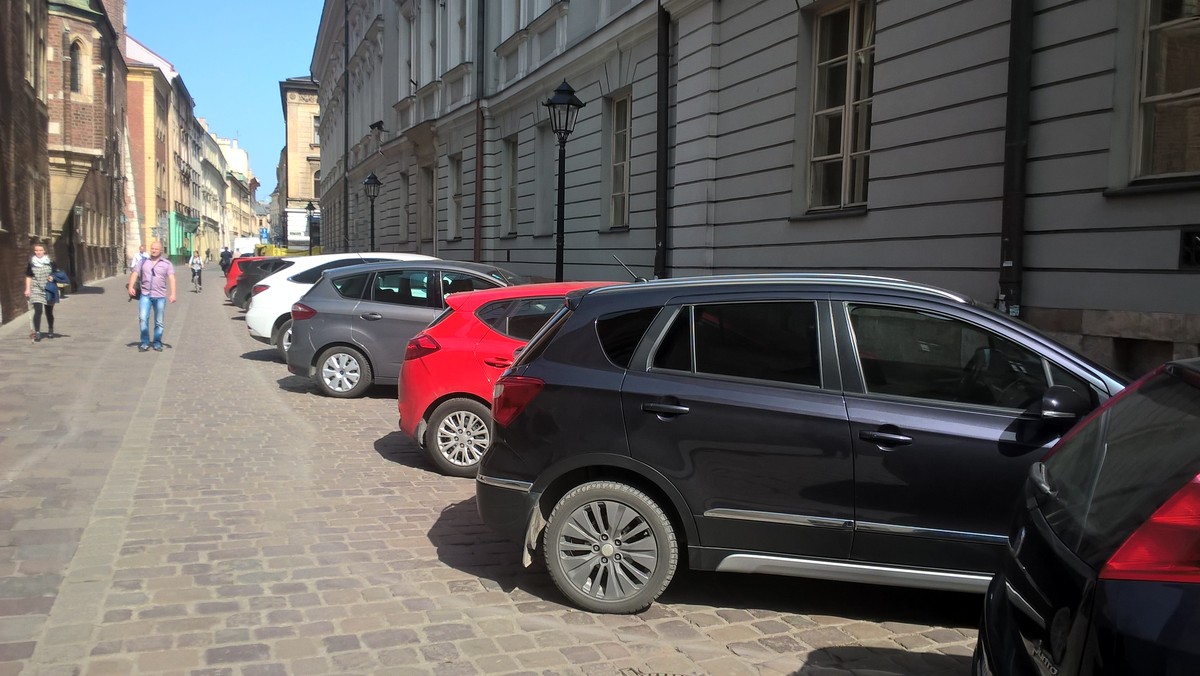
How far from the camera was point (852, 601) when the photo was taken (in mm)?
4977

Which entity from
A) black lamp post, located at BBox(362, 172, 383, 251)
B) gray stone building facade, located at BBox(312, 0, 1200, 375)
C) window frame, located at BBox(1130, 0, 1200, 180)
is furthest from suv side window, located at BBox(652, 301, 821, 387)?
black lamp post, located at BBox(362, 172, 383, 251)

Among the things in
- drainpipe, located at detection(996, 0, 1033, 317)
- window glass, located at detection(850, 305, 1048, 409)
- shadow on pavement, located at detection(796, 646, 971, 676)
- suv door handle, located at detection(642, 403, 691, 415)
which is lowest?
shadow on pavement, located at detection(796, 646, 971, 676)

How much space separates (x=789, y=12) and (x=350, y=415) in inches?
284

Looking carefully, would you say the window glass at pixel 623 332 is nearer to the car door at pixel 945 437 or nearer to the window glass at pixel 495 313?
the car door at pixel 945 437

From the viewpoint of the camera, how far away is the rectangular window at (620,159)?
1695 cm

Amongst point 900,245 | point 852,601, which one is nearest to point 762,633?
point 852,601

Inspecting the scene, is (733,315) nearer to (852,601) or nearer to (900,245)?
(852,601)

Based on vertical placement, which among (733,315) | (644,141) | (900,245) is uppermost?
(644,141)

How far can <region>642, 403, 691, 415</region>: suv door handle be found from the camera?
14.7ft

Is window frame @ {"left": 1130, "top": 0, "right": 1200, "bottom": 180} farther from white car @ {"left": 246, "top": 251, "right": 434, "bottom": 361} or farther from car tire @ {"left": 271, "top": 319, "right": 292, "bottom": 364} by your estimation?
car tire @ {"left": 271, "top": 319, "right": 292, "bottom": 364}

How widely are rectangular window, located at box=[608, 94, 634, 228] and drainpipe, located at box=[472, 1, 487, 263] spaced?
6.74 metres

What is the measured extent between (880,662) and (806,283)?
5.72ft

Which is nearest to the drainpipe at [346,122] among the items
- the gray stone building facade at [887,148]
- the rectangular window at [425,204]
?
the rectangular window at [425,204]

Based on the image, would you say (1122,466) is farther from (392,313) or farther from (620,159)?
(620,159)
